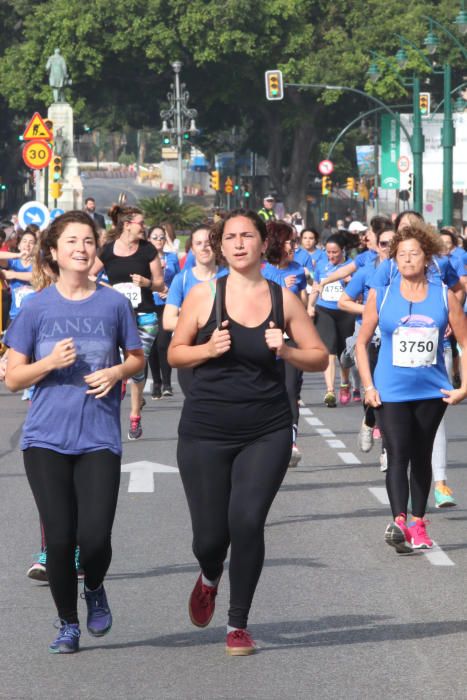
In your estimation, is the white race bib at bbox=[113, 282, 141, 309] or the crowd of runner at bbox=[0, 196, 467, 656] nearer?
the crowd of runner at bbox=[0, 196, 467, 656]

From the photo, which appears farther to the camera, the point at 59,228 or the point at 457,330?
the point at 457,330

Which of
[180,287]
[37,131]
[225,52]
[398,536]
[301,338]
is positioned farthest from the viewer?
[225,52]

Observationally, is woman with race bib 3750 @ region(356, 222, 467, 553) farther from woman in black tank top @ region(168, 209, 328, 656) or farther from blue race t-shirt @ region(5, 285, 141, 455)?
blue race t-shirt @ region(5, 285, 141, 455)

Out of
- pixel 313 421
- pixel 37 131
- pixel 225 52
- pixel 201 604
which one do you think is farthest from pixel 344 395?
pixel 225 52

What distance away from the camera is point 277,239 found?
9633 millimetres

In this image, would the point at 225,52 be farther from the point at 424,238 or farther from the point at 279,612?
the point at 279,612

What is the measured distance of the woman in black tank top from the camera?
6348 mm

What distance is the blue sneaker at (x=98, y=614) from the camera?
6469 millimetres

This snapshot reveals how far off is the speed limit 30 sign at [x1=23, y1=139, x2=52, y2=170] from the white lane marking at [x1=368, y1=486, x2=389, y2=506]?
764 inches

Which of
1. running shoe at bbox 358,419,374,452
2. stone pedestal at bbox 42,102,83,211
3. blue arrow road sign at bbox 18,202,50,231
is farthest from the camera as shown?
stone pedestal at bbox 42,102,83,211

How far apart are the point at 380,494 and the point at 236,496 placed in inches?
198

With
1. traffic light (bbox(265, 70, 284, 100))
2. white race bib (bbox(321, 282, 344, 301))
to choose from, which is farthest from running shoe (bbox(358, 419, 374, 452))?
traffic light (bbox(265, 70, 284, 100))

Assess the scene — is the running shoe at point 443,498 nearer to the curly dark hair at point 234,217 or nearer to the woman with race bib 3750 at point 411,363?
the woman with race bib 3750 at point 411,363

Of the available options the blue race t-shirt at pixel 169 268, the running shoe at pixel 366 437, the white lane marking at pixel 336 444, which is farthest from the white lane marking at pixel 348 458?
the blue race t-shirt at pixel 169 268
